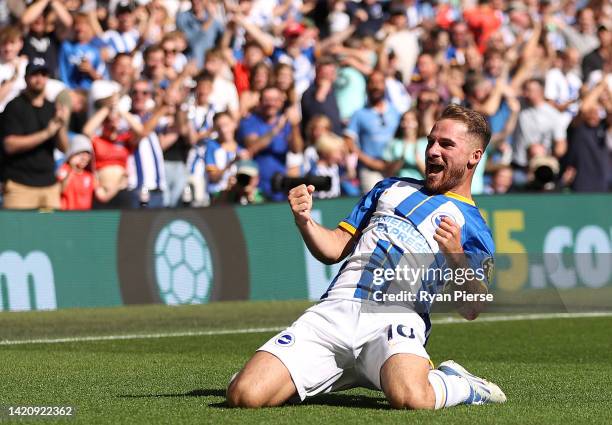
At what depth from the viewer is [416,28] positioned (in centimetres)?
2261

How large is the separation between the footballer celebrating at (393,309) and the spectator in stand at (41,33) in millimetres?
9901

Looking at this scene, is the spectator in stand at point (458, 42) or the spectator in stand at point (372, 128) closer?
the spectator in stand at point (372, 128)

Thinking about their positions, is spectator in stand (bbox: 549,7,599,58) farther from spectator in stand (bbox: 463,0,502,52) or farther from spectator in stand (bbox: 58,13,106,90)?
spectator in stand (bbox: 58,13,106,90)

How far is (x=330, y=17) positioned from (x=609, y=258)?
6347mm

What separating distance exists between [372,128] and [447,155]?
10428mm

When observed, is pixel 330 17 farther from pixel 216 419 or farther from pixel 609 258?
pixel 216 419

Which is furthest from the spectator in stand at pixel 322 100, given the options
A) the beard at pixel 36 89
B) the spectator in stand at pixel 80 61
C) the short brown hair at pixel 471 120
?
the short brown hair at pixel 471 120

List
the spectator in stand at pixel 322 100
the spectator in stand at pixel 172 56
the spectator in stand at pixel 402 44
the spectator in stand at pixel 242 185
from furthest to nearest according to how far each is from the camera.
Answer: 1. the spectator in stand at pixel 402 44
2. the spectator in stand at pixel 322 100
3. the spectator in stand at pixel 172 56
4. the spectator in stand at pixel 242 185

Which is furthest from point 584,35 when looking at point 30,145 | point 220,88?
point 30,145

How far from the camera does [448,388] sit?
793 cm

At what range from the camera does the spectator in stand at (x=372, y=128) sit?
18.4 m

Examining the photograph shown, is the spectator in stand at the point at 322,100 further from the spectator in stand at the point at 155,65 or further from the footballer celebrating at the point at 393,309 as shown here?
the footballer celebrating at the point at 393,309

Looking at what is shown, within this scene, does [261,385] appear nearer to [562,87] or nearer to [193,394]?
[193,394]

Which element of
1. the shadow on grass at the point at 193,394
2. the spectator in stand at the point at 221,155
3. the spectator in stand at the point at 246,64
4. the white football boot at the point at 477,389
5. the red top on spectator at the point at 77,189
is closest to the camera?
the white football boot at the point at 477,389
